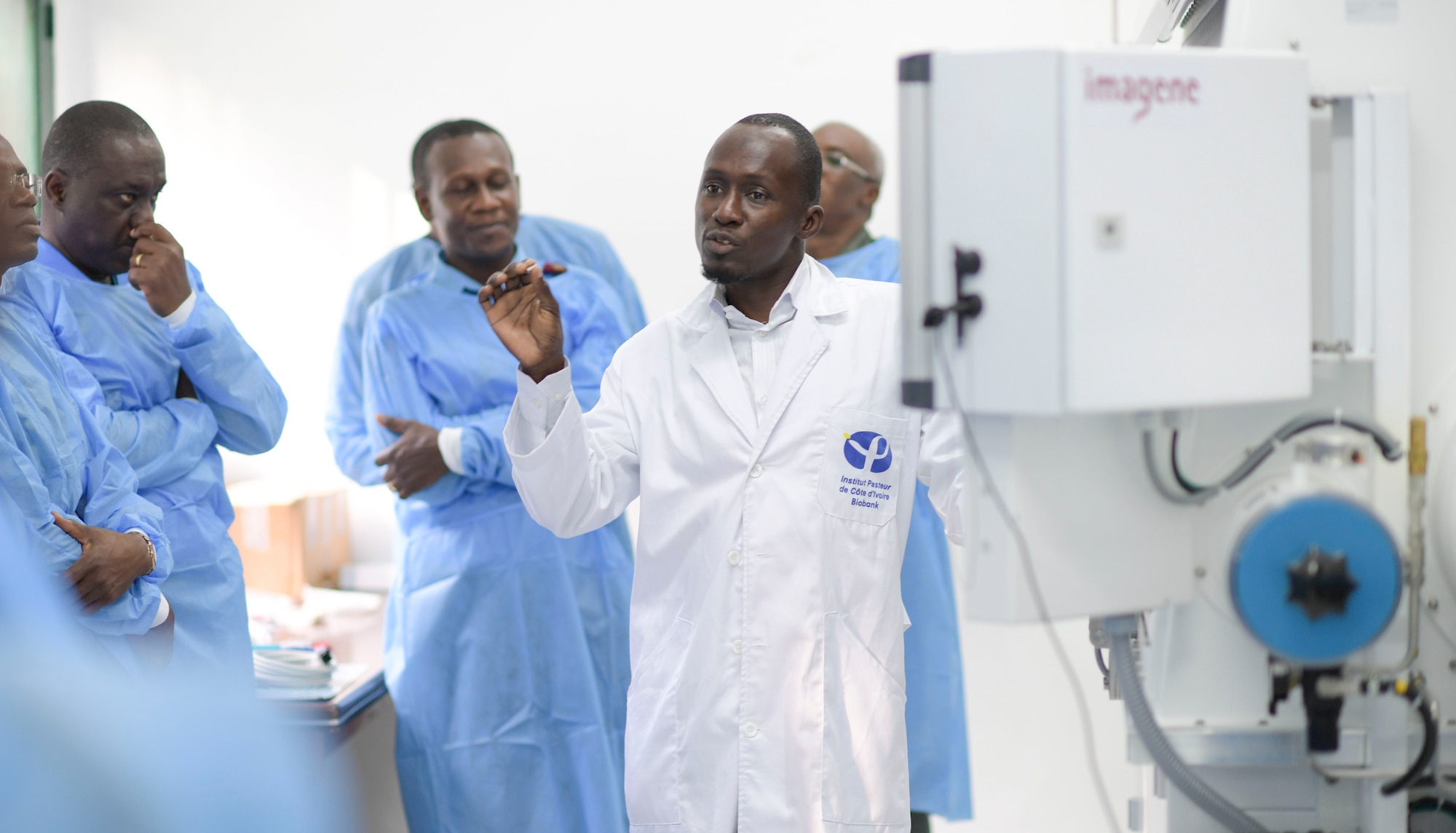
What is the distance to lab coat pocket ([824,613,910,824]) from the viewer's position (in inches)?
57.9

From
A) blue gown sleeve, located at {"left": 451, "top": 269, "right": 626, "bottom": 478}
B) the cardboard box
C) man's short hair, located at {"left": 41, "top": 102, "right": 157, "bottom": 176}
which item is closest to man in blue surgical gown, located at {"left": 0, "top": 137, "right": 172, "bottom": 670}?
man's short hair, located at {"left": 41, "top": 102, "right": 157, "bottom": 176}

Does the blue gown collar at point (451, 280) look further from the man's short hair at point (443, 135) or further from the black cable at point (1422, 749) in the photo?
the black cable at point (1422, 749)

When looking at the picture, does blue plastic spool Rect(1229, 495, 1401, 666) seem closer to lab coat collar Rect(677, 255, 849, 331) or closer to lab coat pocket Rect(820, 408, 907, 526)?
lab coat pocket Rect(820, 408, 907, 526)

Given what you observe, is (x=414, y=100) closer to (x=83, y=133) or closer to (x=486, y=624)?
(x=83, y=133)

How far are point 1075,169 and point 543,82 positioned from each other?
2524 millimetres

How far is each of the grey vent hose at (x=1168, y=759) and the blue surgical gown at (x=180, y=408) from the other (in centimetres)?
134

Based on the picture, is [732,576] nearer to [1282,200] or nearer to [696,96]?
[1282,200]

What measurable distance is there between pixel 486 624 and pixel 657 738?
831 millimetres

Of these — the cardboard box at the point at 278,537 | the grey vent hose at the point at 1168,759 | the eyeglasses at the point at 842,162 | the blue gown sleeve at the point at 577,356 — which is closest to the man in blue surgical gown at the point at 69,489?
the blue gown sleeve at the point at 577,356

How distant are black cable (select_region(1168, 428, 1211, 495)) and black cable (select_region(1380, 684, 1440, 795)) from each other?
0.28 metres

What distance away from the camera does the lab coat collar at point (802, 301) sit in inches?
63.9

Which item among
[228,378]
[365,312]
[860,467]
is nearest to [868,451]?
[860,467]

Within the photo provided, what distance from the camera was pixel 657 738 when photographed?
150 centimetres

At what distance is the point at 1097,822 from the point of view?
3021 mm
